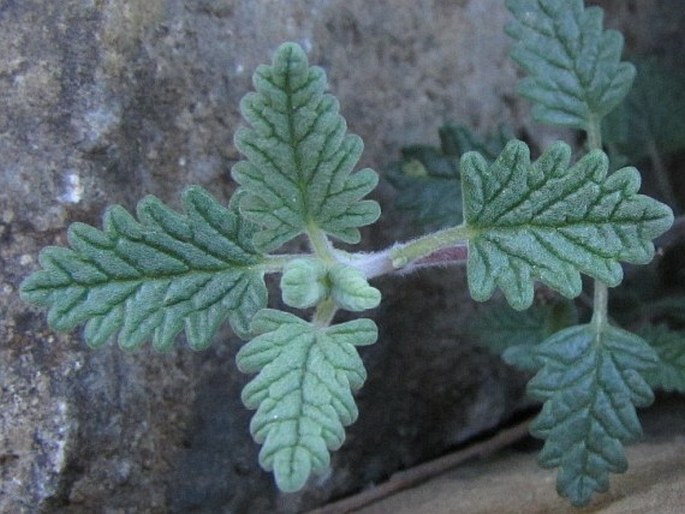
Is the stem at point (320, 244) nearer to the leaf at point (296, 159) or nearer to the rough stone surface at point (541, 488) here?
the leaf at point (296, 159)

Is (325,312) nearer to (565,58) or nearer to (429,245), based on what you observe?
(429,245)

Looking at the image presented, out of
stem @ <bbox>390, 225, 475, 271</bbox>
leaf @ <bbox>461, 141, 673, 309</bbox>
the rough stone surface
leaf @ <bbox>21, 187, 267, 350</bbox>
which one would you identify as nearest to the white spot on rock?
leaf @ <bbox>21, 187, 267, 350</bbox>

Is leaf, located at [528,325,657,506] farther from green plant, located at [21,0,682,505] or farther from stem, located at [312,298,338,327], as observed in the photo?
stem, located at [312,298,338,327]

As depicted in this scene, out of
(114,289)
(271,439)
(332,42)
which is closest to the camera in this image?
(271,439)

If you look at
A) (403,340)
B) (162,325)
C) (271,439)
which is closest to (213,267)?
(162,325)

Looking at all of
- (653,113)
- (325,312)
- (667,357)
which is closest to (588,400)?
(667,357)

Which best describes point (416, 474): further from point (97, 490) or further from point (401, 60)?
point (401, 60)
